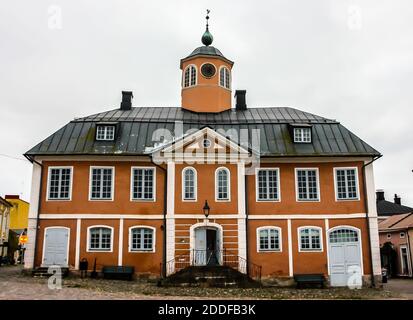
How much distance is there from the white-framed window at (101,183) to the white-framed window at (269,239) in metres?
7.32

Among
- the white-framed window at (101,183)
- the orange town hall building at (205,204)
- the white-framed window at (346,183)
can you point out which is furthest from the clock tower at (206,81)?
the white-framed window at (346,183)

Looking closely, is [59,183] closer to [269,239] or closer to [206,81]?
[269,239]

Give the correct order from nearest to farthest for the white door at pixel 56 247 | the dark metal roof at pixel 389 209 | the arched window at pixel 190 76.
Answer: the white door at pixel 56 247, the arched window at pixel 190 76, the dark metal roof at pixel 389 209

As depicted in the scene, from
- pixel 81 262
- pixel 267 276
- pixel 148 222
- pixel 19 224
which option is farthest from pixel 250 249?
pixel 19 224

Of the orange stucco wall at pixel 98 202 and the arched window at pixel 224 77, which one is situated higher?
the arched window at pixel 224 77

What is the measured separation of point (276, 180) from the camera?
21.9 m

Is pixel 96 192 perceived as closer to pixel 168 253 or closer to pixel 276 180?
pixel 168 253

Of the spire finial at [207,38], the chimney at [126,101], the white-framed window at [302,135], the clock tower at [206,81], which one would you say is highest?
the spire finial at [207,38]

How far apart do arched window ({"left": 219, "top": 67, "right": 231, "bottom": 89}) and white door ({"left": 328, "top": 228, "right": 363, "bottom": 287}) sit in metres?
11.4

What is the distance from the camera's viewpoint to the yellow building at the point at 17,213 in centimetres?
4725

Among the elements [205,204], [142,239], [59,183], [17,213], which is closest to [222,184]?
[205,204]

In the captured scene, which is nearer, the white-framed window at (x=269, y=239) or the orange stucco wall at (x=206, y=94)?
the white-framed window at (x=269, y=239)

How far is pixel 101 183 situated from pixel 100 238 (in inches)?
103

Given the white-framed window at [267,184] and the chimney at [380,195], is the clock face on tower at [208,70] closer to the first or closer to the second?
the white-framed window at [267,184]
